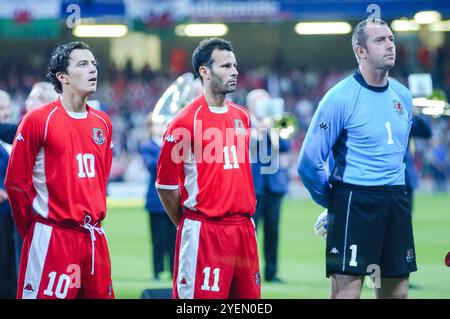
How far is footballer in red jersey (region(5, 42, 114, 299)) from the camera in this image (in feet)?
18.1

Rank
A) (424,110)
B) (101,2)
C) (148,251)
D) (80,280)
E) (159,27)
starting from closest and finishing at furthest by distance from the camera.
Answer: (80,280)
(424,110)
(148,251)
(101,2)
(159,27)

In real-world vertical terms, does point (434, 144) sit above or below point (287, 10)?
below

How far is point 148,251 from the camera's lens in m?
13.8

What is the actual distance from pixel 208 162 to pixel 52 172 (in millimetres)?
968

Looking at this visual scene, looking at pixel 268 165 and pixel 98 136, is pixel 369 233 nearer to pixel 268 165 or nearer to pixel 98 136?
pixel 98 136

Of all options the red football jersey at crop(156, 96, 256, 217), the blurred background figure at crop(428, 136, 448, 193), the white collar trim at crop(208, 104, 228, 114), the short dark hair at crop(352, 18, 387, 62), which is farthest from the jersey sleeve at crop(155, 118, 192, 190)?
the blurred background figure at crop(428, 136, 448, 193)

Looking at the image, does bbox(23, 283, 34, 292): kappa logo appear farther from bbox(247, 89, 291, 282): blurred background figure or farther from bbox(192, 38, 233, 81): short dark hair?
bbox(247, 89, 291, 282): blurred background figure

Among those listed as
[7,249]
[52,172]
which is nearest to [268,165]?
[7,249]

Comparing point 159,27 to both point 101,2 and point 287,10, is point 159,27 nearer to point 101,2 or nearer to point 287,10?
point 287,10

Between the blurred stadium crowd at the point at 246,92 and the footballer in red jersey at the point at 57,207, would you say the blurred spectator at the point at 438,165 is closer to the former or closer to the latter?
the blurred stadium crowd at the point at 246,92

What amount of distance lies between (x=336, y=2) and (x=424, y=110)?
16563 millimetres

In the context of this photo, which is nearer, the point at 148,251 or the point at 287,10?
the point at 148,251

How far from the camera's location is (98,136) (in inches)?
226

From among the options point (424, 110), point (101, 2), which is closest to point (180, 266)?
point (424, 110)
